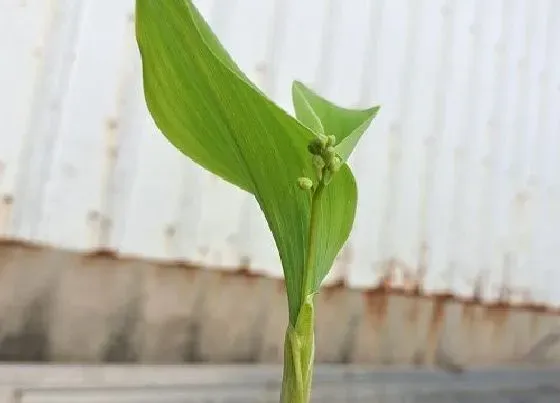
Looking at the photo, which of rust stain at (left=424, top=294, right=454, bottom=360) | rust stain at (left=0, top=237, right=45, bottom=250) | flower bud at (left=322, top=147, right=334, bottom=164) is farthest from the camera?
rust stain at (left=424, top=294, right=454, bottom=360)

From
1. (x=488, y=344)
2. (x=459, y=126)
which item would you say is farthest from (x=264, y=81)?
(x=488, y=344)

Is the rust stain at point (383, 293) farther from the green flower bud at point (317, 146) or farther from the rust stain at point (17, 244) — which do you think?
the green flower bud at point (317, 146)

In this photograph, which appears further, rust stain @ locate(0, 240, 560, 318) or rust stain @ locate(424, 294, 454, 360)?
rust stain @ locate(424, 294, 454, 360)

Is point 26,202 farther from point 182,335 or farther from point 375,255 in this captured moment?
point 375,255

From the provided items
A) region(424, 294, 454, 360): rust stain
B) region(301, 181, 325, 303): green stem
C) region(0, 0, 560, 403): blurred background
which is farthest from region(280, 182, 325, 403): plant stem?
region(424, 294, 454, 360): rust stain

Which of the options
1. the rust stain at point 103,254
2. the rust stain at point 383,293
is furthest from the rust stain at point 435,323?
the rust stain at point 103,254

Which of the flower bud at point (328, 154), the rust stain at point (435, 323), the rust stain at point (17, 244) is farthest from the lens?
the rust stain at point (435, 323)

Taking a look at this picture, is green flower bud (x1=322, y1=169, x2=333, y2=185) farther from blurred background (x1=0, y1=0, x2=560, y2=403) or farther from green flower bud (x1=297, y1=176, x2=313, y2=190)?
blurred background (x1=0, y1=0, x2=560, y2=403)
